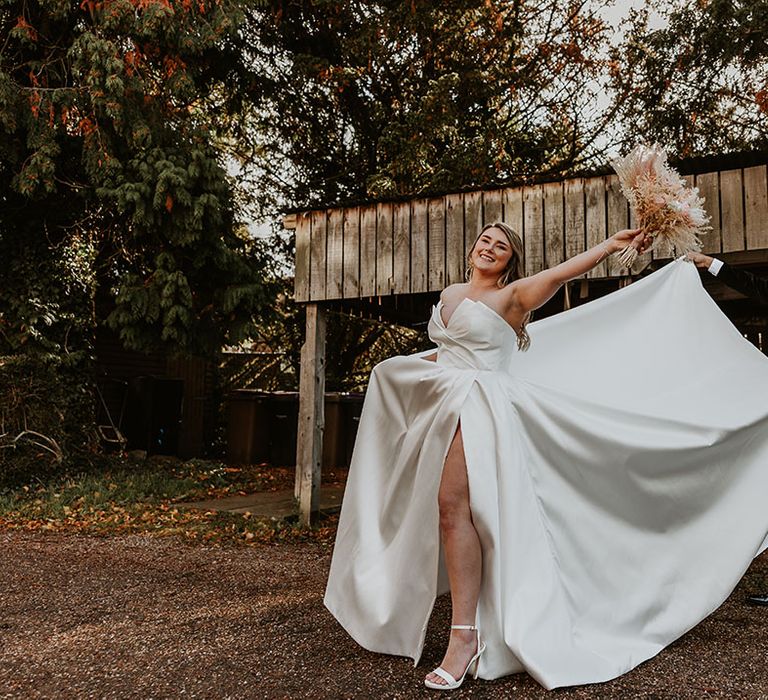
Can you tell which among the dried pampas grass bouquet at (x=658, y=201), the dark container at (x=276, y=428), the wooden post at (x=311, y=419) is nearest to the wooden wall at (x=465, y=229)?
the wooden post at (x=311, y=419)

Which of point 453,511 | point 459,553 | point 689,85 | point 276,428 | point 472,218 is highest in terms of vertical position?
point 689,85

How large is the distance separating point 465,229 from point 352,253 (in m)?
1.21

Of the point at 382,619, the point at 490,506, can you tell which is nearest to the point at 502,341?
the point at 490,506

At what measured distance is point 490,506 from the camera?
3072 millimetres

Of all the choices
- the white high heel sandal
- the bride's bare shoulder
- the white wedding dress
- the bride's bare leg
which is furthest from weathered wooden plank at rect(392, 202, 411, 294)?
the white high heel sandal

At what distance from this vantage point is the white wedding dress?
121 inches

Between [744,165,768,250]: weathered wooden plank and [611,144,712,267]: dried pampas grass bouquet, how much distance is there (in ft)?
7.96

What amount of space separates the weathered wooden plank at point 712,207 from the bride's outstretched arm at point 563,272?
2.75 meters

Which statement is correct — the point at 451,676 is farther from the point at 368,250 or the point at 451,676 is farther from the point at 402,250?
the point at 368,250

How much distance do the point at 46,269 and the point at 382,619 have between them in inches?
356

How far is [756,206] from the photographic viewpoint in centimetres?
565

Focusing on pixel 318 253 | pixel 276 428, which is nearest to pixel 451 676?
pixel 318 253

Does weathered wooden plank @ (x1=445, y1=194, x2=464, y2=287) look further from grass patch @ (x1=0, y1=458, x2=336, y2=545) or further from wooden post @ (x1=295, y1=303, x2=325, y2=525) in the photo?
grass patch @ (x1=0, y1=458, x2=336, y2=545)

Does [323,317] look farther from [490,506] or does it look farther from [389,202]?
[490,506]
